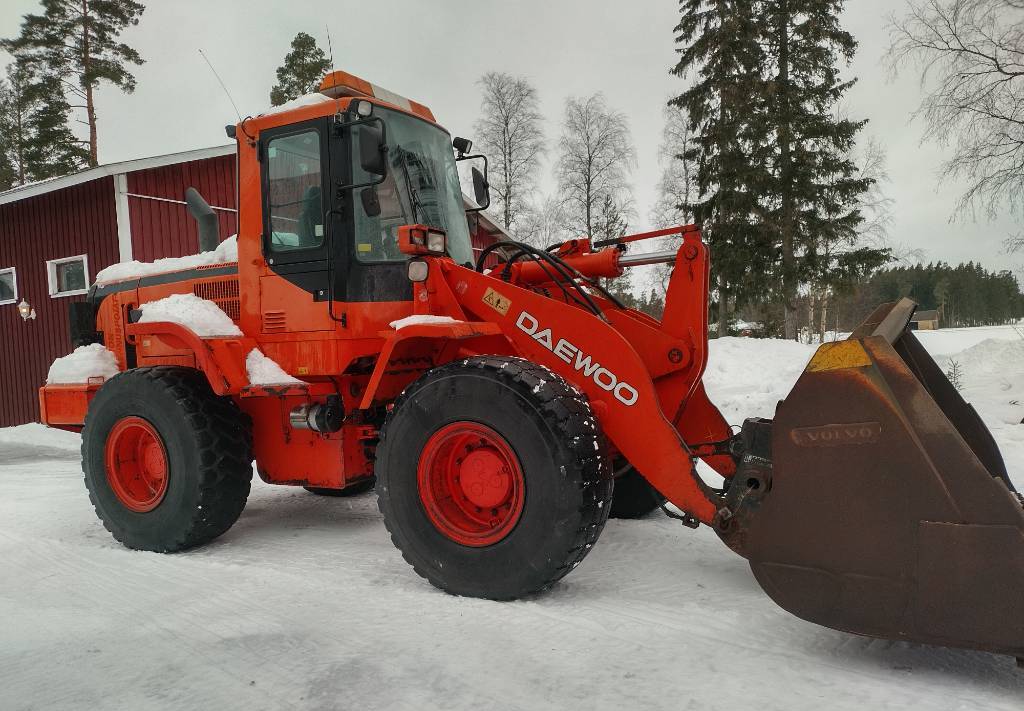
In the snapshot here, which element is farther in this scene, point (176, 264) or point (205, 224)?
point (205, 224)

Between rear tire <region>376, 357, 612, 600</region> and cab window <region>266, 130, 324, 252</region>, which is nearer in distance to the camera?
rear tire <region>376, 357, 612, 600</region>

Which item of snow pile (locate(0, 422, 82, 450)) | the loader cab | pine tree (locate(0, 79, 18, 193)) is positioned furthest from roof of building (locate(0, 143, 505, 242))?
pine tree (locate(0, 79, 18, 193))

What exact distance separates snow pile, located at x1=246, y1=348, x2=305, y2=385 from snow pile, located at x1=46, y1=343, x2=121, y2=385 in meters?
1.53

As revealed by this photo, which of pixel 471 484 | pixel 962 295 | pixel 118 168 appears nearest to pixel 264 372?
pixel 471 484

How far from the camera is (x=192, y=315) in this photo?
450 centimetres

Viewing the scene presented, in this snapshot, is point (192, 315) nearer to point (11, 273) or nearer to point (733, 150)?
point (11, 273)

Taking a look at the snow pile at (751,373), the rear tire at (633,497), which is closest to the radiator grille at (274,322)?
the rear tire at (633,497)

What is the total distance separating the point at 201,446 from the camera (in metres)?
4.34

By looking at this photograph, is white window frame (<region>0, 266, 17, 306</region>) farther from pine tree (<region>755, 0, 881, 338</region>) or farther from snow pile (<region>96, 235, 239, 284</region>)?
pine tree (<region>755, 0, 881, 338</region>)

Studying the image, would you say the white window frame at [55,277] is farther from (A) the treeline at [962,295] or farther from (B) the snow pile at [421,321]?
(A) the treeline at [962,295]

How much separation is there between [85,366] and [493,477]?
11.7 ft

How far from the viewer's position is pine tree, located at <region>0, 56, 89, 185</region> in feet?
76.4

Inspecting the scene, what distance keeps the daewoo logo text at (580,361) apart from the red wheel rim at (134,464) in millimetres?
2627

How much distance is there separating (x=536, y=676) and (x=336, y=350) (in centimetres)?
223
